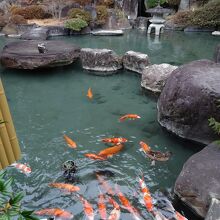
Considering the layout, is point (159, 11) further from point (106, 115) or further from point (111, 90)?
point (106, 115)

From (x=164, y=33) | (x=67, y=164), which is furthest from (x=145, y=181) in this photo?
(x=164, y=33)

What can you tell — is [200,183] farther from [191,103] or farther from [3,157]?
[3,157]

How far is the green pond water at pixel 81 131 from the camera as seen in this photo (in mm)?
5008

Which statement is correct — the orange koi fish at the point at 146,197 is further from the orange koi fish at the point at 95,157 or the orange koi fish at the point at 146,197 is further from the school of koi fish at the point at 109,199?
the orange koi fish at the point at 95,157

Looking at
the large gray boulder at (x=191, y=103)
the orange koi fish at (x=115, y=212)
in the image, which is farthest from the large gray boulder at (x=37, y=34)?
the orange koi fish at (x=115, y=212)

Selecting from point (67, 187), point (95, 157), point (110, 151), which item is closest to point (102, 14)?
point (110, 151)

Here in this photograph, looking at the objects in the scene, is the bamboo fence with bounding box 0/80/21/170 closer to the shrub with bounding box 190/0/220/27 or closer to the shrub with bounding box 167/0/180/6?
the shrub with bounding box 190/0/220/27

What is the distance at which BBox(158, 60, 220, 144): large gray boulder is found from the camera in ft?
19.6

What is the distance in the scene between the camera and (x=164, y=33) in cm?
1891

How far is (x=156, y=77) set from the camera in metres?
9.08

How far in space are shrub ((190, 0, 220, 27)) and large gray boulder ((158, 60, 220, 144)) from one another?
546 inches

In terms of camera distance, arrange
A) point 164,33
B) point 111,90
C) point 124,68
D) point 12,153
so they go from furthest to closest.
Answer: point 164,33
point 124,68
point 111,90
point 12,153

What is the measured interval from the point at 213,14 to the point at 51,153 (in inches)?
675

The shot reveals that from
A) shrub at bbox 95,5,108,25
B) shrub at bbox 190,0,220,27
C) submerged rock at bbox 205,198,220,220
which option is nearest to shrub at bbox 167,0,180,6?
shrub at bbox 190,0,220,27
